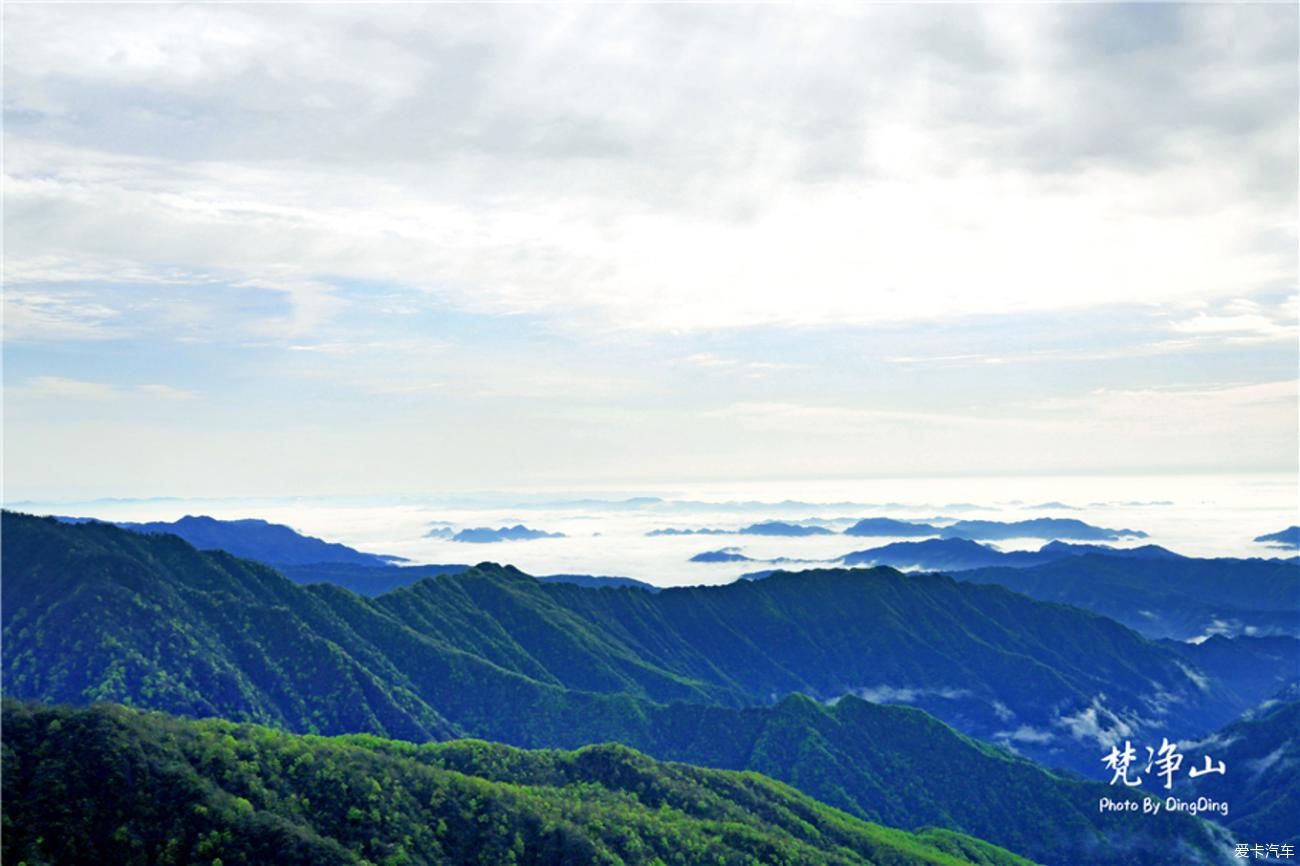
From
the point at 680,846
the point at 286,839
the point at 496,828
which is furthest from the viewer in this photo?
the point at 680,846

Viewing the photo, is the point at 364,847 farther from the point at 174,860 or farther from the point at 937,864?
the point at 937,864

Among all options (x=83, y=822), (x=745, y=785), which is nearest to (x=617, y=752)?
(x=745, y=785)

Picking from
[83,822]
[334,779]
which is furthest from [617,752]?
[83,822]

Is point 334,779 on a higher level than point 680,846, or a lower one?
higher

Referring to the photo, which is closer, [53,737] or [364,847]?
[53,737]

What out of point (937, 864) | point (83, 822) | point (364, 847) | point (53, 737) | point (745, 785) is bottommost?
point (937, 864)

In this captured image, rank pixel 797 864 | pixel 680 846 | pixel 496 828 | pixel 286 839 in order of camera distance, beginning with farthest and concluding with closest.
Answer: pixel 797 864 → pixel 680 846 → pixel 496 828 → pixel 286 839
